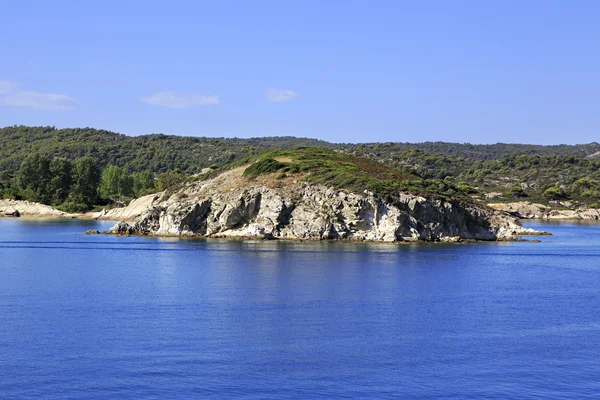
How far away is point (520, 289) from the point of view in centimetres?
4522

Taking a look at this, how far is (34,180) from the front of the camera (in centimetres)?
14312

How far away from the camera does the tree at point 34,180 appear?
143 m

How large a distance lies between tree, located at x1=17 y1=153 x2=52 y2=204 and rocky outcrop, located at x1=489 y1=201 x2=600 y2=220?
81.5 metres

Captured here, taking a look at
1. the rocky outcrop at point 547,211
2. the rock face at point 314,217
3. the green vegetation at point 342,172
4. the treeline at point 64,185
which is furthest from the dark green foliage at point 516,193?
the rock face at point 314,217

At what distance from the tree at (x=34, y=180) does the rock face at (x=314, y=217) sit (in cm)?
6324

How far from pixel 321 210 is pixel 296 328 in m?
47.0

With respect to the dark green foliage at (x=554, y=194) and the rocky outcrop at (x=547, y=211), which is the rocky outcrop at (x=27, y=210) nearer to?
the rocky outcrop at (x=547, y=211)

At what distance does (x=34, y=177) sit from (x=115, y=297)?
111m

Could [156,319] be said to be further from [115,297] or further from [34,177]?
[34,177]

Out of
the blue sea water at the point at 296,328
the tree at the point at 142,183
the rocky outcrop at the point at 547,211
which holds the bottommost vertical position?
the blue sea water at the point at 296,328

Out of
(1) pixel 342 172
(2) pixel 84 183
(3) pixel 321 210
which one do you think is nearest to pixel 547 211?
(1) pixel 342 172

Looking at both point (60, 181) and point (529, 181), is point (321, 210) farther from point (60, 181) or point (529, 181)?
point (529, 181)

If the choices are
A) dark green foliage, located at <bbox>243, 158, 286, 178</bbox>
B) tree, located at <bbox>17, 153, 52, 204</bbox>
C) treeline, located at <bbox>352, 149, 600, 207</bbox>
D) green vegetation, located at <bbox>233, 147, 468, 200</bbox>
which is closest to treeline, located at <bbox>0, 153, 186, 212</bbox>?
tree, located at <bbox>17, 153, 52, 204</bbox>

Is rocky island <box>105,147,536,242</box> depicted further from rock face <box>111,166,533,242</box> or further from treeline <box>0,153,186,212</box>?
treeline <box>0,153,186,212</box>
